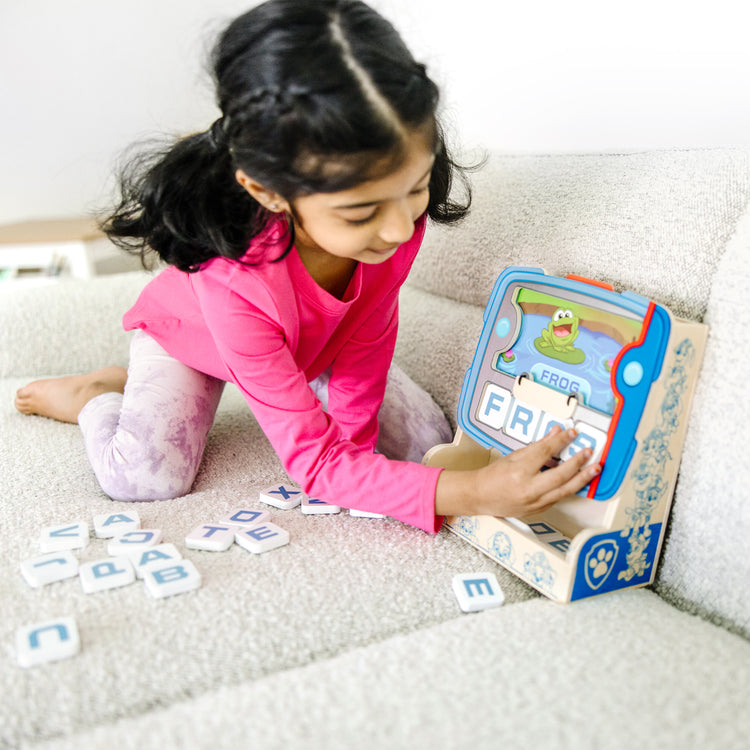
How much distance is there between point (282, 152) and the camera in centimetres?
64

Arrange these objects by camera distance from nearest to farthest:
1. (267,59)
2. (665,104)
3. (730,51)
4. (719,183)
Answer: (267,59)
(719,183)
(730,51)
(665,104)

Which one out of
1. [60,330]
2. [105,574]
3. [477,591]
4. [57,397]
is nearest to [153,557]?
[105,574]

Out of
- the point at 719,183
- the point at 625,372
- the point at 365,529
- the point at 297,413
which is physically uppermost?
the point at 719,183

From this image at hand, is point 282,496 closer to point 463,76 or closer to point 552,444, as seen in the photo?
point 552,444

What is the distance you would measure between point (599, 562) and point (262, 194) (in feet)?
1.56

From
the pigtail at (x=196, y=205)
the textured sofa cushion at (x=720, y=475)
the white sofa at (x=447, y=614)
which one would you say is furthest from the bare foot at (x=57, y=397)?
the textured sofa cushion at (x=720, y=475)

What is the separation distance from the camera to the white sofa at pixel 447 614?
495 millimetres

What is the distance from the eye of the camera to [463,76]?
4.77ft

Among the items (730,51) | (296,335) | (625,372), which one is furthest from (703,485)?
(730,51)

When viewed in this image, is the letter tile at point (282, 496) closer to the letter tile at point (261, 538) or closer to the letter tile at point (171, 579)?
the letter tile at point (261, 538)

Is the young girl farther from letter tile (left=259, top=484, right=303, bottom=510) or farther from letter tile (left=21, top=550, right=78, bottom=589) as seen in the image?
letter tile (left=21, top=550, right=78, bottom=589)

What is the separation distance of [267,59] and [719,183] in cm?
47

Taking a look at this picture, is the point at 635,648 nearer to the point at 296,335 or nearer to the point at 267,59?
the point at 296,335

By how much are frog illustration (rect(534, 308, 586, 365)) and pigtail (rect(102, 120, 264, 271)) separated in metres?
0.33
